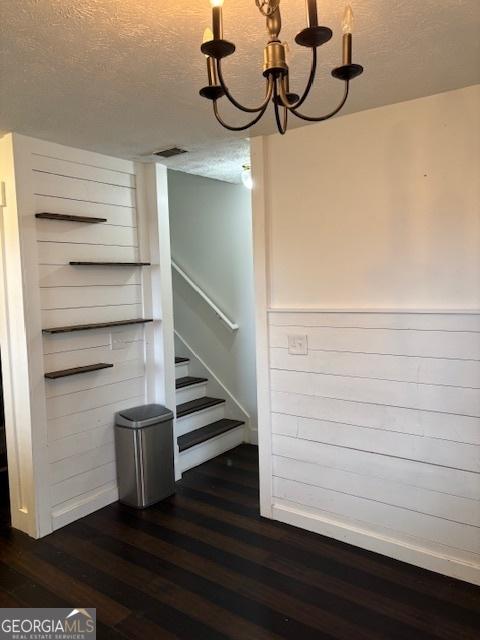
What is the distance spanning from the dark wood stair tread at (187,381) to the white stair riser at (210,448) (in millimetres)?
552

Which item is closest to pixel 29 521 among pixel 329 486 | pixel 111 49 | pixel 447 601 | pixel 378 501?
pixel 329 486

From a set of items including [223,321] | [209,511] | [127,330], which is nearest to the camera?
[209,511]

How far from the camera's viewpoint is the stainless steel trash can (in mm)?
3029

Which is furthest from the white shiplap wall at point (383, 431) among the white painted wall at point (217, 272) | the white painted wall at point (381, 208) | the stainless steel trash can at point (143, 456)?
the white painted wall at point (217, 272)

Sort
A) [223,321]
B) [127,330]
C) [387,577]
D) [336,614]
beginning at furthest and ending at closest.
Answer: [223,321]
[127,330]
[387,577]
[336,614]

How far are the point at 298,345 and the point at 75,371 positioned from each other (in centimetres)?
135

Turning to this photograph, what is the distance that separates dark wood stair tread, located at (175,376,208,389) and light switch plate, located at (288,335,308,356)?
1639 millimetres

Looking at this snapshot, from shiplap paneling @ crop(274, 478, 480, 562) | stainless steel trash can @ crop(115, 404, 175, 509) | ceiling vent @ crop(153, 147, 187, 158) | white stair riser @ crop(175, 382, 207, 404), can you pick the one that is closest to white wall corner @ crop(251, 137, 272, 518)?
shiplap paneling @ crop(274, 478, 480, 562)

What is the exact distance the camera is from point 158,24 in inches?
58.9

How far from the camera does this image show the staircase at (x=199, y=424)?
368 cm

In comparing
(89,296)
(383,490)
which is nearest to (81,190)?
(89,296)

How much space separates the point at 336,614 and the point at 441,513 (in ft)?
2.35

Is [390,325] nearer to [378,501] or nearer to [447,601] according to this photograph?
[378,501]

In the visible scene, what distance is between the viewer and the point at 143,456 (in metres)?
3.03
